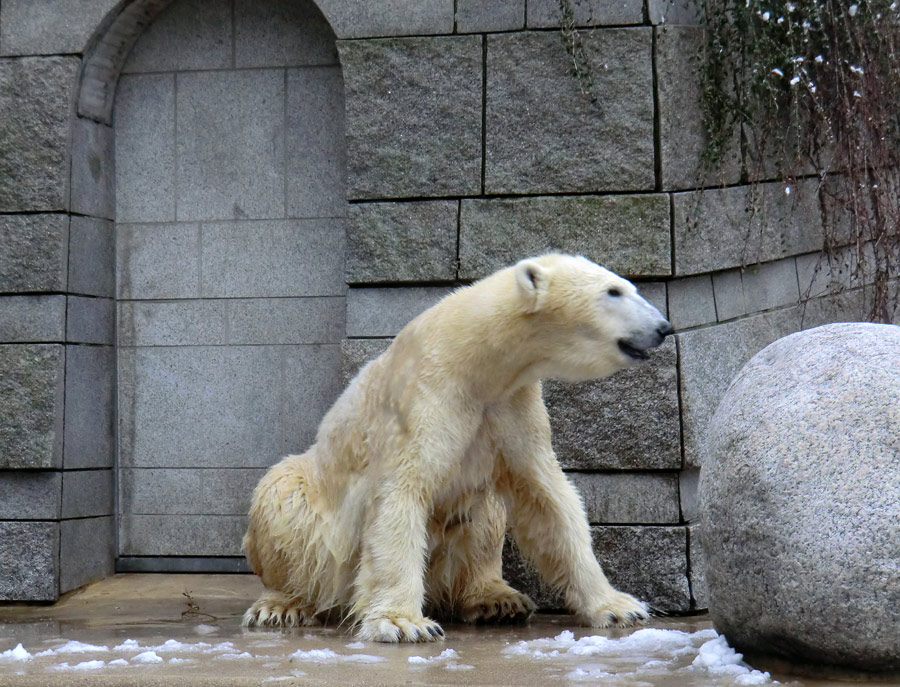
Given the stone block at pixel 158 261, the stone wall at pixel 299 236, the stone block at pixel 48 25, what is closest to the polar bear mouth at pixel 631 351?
the stone wall at pixel 299 236

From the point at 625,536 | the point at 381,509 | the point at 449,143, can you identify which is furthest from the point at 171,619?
the point at 449,143

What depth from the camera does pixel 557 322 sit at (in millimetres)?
4738

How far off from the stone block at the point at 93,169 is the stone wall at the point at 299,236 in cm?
2

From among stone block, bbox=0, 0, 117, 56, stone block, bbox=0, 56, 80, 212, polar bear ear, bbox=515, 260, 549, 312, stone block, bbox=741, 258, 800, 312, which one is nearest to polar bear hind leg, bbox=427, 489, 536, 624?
polar bear ear, bbox=515, 260, 549, 312

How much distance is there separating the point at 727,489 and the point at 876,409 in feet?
1.66

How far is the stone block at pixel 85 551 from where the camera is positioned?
6.39 metres

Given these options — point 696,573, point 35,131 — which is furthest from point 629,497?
point 35,131

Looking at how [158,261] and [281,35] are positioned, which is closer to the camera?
[281,35]

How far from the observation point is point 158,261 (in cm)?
676

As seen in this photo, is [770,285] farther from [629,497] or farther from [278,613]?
[278,613]

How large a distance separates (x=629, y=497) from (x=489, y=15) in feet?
7.89

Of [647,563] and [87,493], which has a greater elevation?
[87,493]

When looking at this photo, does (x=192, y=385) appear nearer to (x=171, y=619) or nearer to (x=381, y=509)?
(x=171, y=619)

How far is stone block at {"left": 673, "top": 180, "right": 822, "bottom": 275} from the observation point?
227 inches
